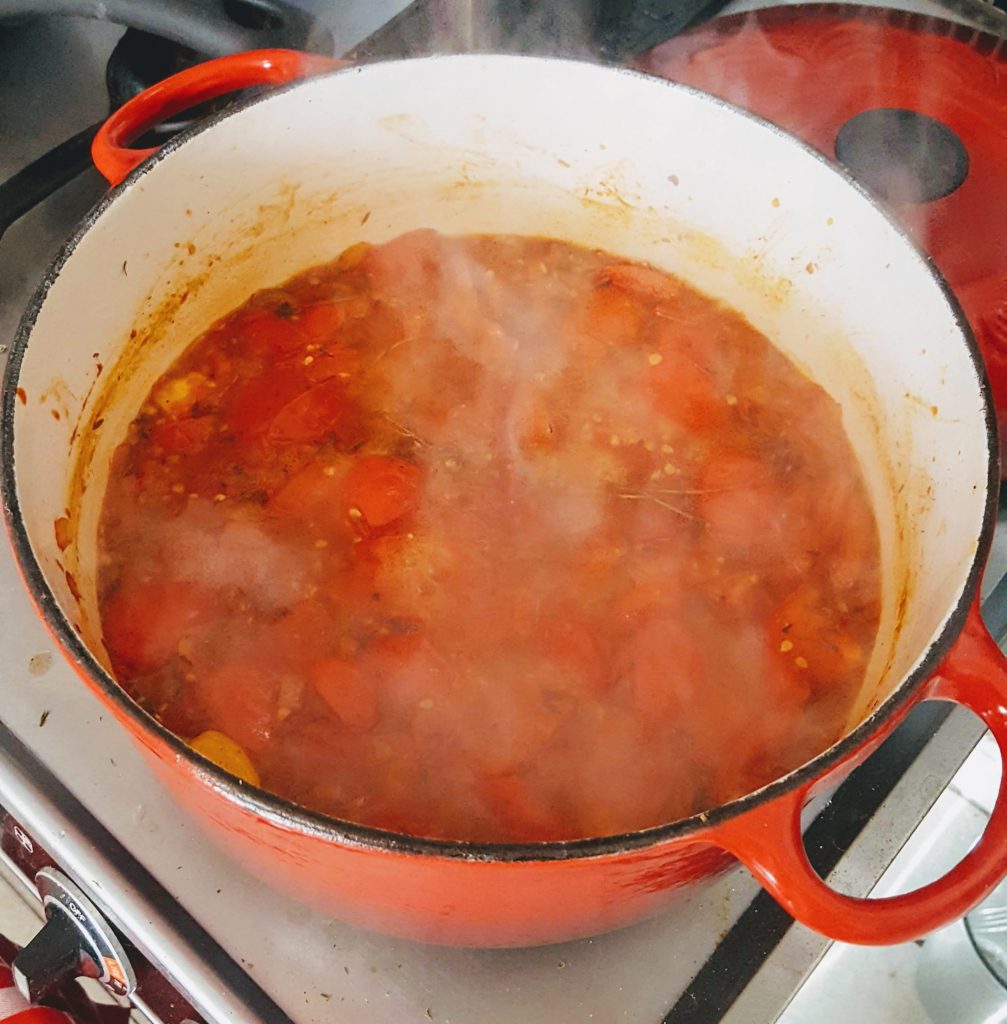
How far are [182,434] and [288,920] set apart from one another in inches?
21.8

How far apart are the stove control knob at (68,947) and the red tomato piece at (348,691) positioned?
0.29 meters

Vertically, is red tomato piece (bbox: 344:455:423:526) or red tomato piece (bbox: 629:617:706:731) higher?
red tomato piece (bbox: 344:455:423:526)

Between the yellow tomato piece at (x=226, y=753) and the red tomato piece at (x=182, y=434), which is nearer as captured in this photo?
the yellow tomato piece at (x=226, y=753)

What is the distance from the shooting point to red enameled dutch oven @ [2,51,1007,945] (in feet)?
2.26

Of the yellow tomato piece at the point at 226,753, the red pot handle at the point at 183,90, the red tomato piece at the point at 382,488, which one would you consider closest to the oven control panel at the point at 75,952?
the yellow tomato piece at the point at 226,753

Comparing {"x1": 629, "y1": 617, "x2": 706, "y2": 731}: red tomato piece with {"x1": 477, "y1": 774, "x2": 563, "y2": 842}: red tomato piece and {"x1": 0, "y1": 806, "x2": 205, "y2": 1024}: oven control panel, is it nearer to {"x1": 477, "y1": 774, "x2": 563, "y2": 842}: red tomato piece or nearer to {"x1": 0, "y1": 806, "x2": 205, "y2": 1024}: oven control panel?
{"x1": 477, "y1": 774, "x2": 563, "y2": 842}: red tomato piece

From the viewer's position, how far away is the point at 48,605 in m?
0.73

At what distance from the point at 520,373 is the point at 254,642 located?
0.47 meters

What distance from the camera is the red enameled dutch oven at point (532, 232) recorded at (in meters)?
0.69

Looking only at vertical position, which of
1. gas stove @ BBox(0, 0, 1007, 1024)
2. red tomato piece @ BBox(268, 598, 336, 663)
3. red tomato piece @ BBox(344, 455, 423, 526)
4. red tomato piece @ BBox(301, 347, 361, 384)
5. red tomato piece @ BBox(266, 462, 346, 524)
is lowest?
gas stove @ BBox(0, 0, 1007, 1024)

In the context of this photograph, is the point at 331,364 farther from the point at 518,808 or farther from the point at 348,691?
the point at 518,808

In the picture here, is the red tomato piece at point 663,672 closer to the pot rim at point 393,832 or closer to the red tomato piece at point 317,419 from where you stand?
the pot rim at point 393,832

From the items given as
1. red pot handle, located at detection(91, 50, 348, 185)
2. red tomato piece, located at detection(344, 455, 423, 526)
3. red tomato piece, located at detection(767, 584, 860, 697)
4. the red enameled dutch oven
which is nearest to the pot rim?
the red enameled dutch oven

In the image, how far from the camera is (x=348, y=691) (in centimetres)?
98
